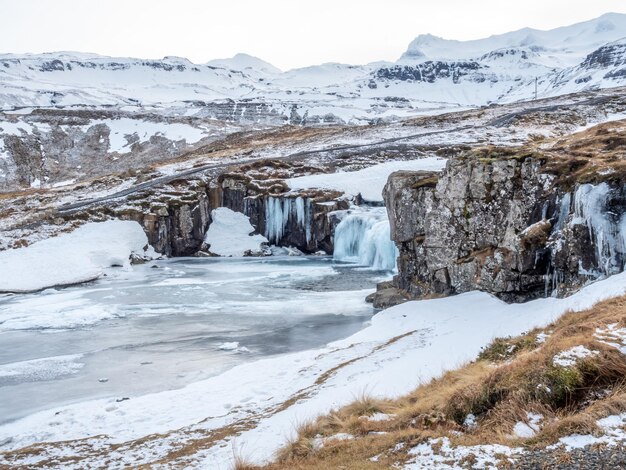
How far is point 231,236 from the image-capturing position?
1959 inches

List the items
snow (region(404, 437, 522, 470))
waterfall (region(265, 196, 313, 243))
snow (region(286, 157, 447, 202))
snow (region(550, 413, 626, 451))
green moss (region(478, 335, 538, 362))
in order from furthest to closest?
snow (region(286, 157, 447, 202)) < waterfall (region(265, 196, 313, 243)) < green moss (region(478, 335, 538, 362)) < snow (region(404, 437, 522, 470)) < snow (region(550, 413, 626, 451))

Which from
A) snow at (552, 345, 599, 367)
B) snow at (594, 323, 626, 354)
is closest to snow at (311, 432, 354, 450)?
snow at (552, 345, 599, 367)

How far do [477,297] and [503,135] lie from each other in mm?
→ 51082

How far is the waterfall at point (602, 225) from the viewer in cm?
1506

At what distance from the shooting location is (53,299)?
31.5 m

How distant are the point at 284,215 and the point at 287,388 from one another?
35.3 m

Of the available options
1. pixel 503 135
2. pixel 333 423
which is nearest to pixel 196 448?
pixel 333 423

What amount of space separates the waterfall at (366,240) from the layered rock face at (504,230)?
1161 centimetres

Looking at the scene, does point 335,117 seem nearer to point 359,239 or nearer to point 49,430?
point 359,239

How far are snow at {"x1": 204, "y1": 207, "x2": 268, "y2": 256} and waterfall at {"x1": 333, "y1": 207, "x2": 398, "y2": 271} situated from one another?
855 cm

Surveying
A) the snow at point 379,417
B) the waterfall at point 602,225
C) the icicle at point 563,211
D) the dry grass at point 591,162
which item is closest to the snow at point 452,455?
the snow at point 379,417

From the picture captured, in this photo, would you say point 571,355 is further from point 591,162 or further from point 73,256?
point 73,256

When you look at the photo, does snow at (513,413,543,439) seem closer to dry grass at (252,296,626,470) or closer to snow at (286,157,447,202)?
dry grass at (252,296,626,470)

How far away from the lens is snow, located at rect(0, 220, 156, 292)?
36281 millimetres
